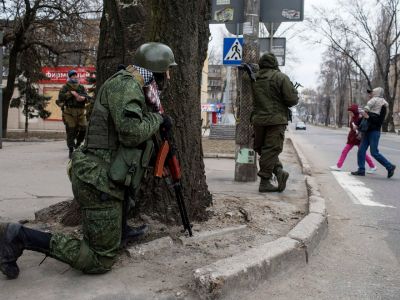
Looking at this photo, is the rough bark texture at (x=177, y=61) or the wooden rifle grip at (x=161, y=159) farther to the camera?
the rough bark texture at (x=177, y=61)

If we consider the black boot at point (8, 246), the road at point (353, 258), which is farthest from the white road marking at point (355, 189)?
the black boot at point (8, 246)

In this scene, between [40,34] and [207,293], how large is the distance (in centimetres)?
2000

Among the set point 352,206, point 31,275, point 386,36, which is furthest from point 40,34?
point 386,36

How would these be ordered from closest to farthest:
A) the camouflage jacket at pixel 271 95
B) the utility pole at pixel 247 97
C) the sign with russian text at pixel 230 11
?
1. the camouflage jacket at pixel 271 95
2. the utility pole at pixel 247 97
3. the sign with russian text at pixel 230 11

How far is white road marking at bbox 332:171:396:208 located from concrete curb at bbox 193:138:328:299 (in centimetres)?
247

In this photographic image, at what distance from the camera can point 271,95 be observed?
6.58 meters

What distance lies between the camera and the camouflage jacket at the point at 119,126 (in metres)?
3.05

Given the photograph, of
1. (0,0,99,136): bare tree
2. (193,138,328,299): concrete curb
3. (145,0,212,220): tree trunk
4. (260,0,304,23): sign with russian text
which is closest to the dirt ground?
(193,138,328,299): concrete curb

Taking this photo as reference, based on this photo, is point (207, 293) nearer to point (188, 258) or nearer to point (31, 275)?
point (188, 258)

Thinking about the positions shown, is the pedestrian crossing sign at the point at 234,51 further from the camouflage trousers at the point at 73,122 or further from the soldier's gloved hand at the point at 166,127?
the soldier's gloved hand at the point at 166,127

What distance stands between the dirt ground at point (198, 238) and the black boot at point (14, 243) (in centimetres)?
59

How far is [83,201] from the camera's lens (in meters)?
3.19

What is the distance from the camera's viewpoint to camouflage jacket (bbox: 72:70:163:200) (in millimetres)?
3047

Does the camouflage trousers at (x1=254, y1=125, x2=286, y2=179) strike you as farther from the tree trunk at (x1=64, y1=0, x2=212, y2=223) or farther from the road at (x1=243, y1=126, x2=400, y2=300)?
the tree trunk at (x1=64, y1=0, x2=212, y2=223)
